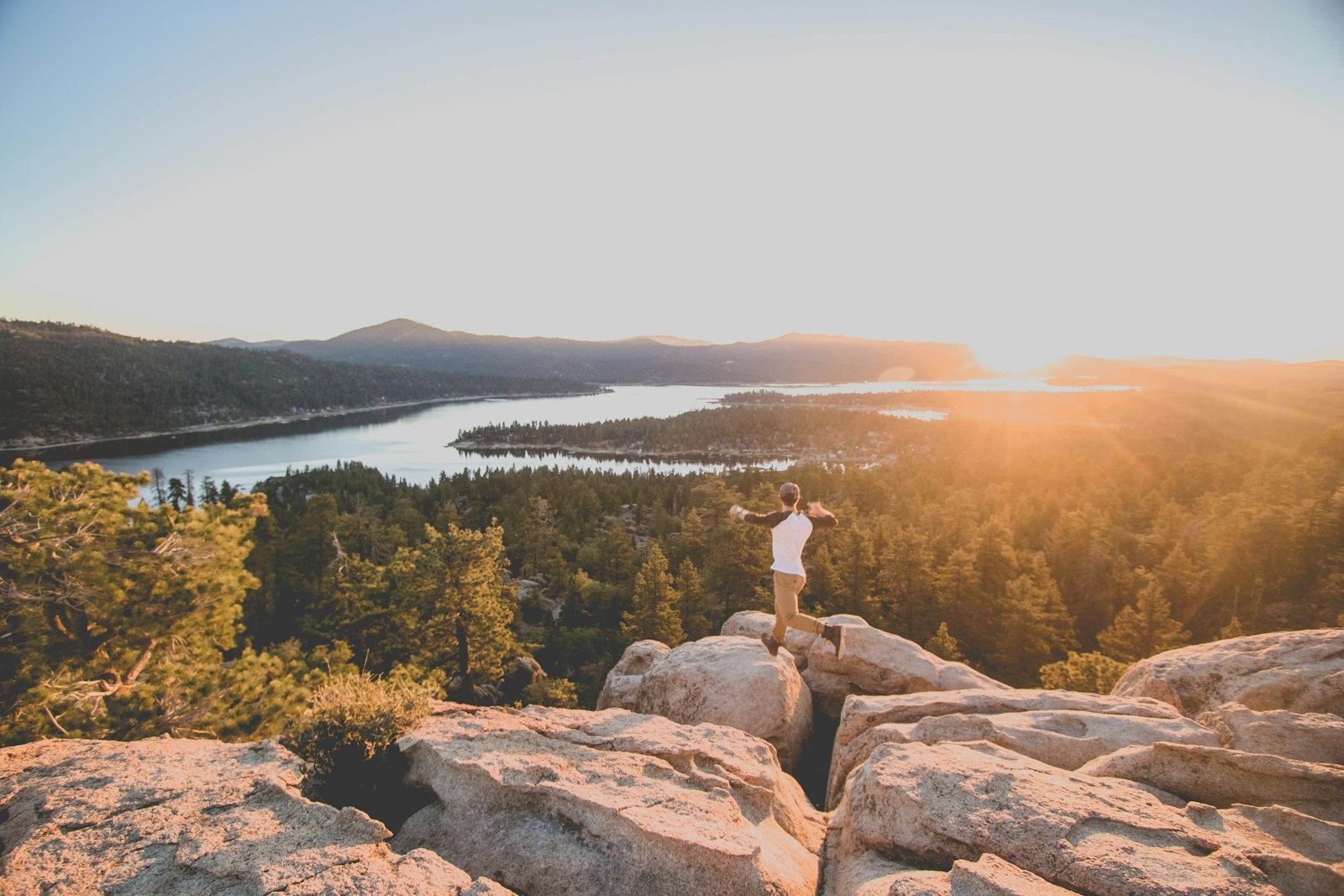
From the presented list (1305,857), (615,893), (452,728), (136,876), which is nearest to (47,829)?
(136,876)

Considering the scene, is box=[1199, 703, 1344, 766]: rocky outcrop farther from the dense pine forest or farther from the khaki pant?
the dense pine forest

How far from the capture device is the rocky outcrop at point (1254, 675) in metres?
9.60

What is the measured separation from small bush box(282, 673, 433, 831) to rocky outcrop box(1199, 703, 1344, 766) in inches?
454

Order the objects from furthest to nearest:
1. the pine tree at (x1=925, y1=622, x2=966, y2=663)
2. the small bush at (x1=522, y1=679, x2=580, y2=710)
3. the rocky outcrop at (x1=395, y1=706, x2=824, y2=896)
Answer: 1. the pine tree at (x1=925, y1=622, x2=966, y2=663)
2. the small bush at (x1=522, y1=679, x2=580, y2=710)
3. the rocky outcrop at (x1=395, y1=706, x2=824, y2=896)

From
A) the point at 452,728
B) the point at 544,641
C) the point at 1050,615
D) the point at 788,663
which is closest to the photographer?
the point at 452,728

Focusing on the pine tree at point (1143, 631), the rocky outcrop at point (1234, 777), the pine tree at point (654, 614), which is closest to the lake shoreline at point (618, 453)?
the pine tree at point (1143, 631)

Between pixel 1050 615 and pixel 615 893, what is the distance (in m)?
29.8

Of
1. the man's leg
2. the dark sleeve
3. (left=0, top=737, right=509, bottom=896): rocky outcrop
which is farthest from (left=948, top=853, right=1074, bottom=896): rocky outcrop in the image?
the dark sleeve

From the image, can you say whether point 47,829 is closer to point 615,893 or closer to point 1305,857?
point 615,893

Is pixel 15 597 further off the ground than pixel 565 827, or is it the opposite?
pixel 15 597

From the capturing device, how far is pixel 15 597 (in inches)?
428

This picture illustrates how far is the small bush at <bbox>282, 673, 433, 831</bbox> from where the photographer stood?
23.6 feet

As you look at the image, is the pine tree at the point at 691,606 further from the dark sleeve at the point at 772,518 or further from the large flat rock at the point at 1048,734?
the dark sleeve at the point at 772,518

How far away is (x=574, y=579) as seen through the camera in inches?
1555
